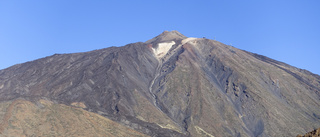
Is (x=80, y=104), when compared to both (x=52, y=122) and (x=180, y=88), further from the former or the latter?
(x=180, y=88)

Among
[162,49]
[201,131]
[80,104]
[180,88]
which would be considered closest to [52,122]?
[80,104]

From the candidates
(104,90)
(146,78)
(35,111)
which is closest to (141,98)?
(104,90)

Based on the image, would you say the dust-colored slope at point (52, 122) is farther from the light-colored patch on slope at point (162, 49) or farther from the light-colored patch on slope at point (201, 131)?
the light-colored patch on slope at point (162, 49)

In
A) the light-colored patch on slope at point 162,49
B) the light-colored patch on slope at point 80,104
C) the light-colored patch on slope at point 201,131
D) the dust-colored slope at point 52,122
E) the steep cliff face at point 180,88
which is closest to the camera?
the dust-colored slope at point 52,122

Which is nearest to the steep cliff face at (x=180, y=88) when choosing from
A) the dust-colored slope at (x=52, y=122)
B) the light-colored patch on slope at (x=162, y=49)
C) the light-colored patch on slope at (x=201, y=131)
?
the light-colored patch on slope at (x=201, y=131)

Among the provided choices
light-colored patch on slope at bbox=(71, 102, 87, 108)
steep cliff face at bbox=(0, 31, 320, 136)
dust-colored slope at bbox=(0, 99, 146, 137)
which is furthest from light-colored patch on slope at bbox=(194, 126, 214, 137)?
dust-colored slope at bbox=(0, 99, 146, 137)

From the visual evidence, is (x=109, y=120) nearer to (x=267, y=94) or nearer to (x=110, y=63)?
(x=110, y=63)
